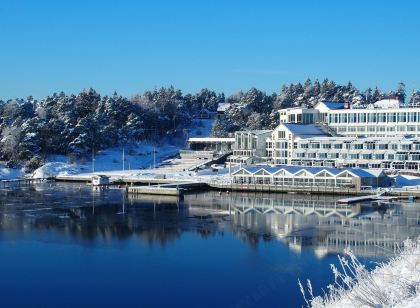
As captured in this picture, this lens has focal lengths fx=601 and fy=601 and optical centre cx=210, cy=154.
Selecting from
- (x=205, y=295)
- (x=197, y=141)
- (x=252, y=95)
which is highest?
(x=252, y=95)

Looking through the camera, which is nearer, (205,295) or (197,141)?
(205,295)

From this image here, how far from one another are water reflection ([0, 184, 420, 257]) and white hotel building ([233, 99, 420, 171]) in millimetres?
9615

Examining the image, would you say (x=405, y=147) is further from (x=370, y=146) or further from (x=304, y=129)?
(x=304, y=129)

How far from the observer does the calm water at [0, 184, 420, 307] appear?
1553cm

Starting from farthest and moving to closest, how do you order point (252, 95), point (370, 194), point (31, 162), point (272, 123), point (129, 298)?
point (252, 95)
point (272, 123)
point (31, 162)
point (370, 194)
point (129, 298)

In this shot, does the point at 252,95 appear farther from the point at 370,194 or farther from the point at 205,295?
the point at 205,295

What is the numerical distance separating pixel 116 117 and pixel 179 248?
41.2m

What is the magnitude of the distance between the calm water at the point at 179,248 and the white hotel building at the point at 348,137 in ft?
38.7

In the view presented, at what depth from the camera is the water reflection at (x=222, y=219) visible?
22.6m

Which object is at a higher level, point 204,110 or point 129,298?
point 204,110

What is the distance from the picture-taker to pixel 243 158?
52.0 m

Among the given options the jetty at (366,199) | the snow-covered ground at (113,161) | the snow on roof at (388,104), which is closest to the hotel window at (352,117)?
the snow on roof at (388,104)

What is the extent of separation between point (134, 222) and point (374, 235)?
10252 millimetres

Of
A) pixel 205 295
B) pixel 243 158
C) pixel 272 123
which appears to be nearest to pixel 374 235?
pixel 205 295
